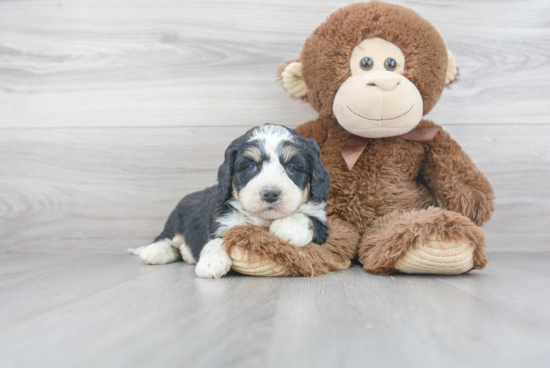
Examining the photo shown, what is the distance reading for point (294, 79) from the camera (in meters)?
1.97

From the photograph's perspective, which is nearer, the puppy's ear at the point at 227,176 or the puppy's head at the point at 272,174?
the puppy's head at the point at 272,174

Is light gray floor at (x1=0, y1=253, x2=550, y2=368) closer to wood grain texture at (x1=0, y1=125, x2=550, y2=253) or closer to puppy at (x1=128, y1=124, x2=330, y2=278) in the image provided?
puppy at (x1=128, y1=124, x2=330, y2=278)

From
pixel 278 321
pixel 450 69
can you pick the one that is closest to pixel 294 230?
pixel 278 321

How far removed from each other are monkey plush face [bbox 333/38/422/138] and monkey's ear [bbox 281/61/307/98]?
0.80ft

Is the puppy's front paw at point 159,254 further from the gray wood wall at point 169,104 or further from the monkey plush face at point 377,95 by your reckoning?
the monkey plush face at point 377,95

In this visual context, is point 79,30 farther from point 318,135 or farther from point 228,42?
point 318,135

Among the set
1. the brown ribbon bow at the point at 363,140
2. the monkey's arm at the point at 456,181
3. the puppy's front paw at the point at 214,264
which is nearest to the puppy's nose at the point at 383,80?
the brown ribbon bow at the point at 363,140

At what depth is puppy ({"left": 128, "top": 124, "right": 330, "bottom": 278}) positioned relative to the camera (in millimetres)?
1484

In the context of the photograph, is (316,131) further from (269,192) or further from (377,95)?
(269,192)

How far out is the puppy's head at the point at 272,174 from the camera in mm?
1484

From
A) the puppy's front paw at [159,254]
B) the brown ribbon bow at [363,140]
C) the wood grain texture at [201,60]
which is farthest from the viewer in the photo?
the wood grain texture at [201,60]

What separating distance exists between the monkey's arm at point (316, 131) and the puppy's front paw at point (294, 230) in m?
0.51

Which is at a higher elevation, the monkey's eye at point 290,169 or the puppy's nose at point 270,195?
the monkey's eye at point 290,169

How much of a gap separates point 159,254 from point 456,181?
54.9 inches
